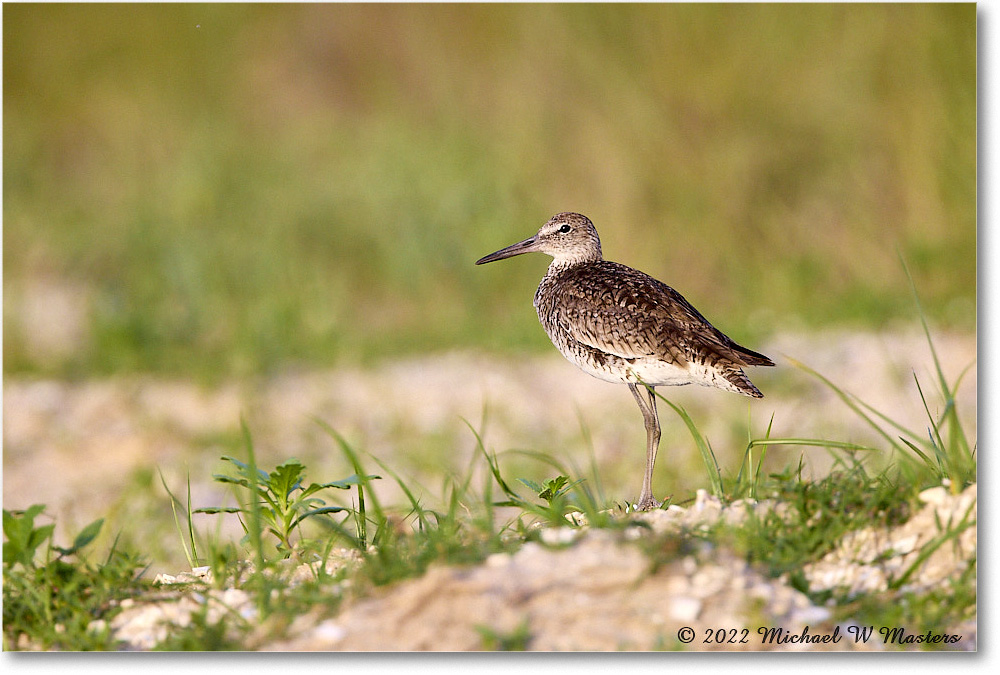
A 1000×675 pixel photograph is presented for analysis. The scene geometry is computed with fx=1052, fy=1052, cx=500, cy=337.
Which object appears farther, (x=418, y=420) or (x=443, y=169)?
(x=443, y=169)

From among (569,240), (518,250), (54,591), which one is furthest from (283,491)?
(569,240)

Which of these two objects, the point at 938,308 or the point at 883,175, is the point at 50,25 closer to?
the point at 883,175

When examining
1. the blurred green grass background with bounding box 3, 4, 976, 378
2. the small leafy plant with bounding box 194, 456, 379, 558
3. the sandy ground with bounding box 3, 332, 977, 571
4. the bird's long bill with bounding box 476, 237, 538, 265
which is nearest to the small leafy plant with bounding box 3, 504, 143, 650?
the small leafy plant with bounding box 194, 456, 379, 558

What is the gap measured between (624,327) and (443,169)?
626 centimetres

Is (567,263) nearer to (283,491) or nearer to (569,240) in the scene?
(569,240)

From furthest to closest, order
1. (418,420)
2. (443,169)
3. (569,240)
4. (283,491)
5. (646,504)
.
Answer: (443,169)
(418,420)
(569,240)
(646,504)
(283,491)

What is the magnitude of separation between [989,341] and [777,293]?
9.08 ft

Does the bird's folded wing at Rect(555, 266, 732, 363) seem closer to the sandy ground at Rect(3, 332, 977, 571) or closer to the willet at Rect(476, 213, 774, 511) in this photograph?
the willet at Rect(476, 213, 774, 511)

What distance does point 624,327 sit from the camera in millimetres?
2959

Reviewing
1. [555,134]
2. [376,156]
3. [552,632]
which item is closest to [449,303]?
[555,134]

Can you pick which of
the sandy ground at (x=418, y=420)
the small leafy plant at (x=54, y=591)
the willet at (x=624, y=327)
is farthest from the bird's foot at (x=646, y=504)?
the sandy ground at (x=418, y=420)

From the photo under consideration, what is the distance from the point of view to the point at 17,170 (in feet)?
30.1

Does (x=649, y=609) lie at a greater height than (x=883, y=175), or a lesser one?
lesser

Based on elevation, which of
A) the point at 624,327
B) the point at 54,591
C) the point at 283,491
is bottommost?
the point at 54,591
